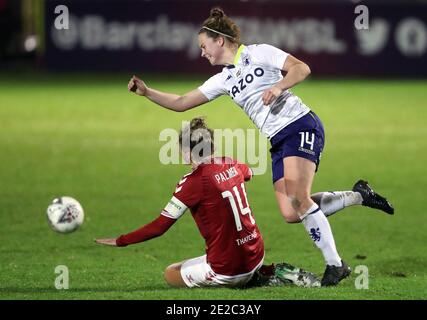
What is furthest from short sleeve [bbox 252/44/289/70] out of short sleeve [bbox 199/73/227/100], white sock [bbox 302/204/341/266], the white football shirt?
white sock [bbox 302/204/341/266]

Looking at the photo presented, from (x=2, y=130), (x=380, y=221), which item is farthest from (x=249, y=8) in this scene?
(x=380, y=221)

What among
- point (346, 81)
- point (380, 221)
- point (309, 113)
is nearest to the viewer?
point (309, 113)

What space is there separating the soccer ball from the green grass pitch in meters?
0.24

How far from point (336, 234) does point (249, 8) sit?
16429mm

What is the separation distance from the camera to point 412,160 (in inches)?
555

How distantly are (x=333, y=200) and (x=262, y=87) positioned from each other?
1090 mm

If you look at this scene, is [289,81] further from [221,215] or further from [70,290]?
[70,290]

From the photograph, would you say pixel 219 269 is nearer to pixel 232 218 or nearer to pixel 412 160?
pixel 232 218

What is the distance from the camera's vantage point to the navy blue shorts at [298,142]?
7.48 meters

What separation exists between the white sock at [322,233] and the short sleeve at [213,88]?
126 cm

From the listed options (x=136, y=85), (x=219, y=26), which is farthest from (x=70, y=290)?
(x=219, y=26)

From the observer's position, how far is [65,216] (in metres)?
8.88
